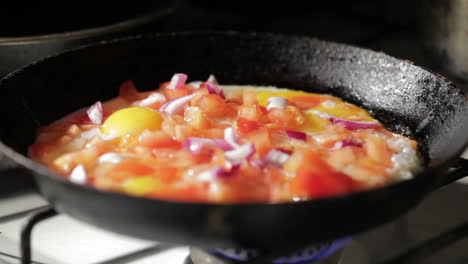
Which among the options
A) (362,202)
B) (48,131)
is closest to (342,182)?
(362,202)

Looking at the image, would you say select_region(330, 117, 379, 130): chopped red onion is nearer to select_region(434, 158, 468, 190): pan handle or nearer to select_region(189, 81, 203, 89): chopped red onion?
select_region(434, 158, 468, 190): pan handle

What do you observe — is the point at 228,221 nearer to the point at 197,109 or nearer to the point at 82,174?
the point at 82,174

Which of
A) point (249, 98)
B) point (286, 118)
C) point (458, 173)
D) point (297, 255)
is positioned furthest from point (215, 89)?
point (458, 173)

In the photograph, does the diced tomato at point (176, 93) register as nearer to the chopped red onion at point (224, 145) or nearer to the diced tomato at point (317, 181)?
the chopped red onion at point (224, 145)

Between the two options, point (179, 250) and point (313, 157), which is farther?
point (179, 250)

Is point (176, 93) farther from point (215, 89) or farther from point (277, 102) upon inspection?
point (277, 102)

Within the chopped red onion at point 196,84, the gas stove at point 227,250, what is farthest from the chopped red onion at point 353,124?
the chopped red onion at point 196,84
